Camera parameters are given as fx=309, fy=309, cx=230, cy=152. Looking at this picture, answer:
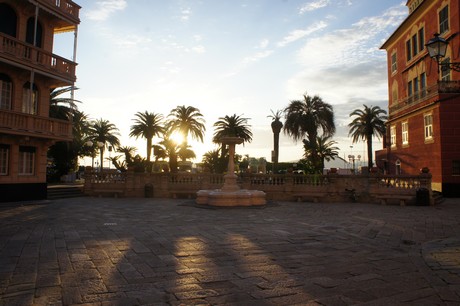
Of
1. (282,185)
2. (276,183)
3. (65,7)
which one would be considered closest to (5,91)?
(65,7)

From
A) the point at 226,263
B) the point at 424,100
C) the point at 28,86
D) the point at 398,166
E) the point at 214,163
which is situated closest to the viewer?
the point at 226,263

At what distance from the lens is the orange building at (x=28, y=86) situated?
16.3m

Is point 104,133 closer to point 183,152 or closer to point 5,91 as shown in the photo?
point 183,152

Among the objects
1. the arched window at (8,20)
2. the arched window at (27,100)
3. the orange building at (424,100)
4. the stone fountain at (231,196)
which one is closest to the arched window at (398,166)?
the orange building at (424,100)

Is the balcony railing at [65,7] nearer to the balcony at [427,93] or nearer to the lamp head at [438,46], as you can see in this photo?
the lamp head at [438,46]

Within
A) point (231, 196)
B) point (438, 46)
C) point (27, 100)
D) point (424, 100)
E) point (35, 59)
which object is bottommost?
point (231, 196)

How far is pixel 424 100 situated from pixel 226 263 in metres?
25.5

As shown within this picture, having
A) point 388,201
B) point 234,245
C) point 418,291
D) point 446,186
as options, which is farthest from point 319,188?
point 418,291

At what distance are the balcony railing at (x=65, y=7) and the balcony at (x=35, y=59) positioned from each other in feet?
8.80

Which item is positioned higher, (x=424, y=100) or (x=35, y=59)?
(x=35, y=59)

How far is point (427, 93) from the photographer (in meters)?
25.0

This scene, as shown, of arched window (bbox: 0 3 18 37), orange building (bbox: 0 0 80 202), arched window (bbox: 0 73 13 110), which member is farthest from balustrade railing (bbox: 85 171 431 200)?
arched window (bbox: 0 3 18 37)

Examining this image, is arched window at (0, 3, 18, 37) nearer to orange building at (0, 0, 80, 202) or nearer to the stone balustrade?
orange building at (0, 0, 80, 202)

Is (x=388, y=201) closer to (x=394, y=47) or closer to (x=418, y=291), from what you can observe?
(x=418, y=291)
